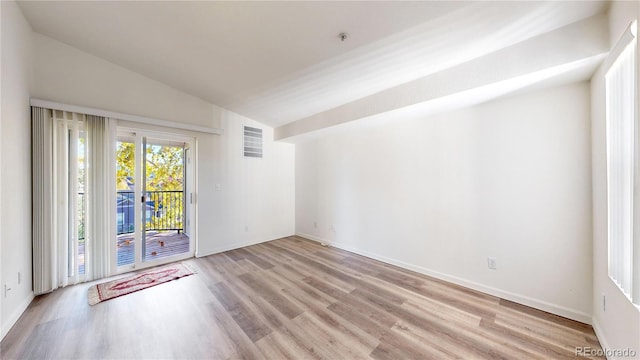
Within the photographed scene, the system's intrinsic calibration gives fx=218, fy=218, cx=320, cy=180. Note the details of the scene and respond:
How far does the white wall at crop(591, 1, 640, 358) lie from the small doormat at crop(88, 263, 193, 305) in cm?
423

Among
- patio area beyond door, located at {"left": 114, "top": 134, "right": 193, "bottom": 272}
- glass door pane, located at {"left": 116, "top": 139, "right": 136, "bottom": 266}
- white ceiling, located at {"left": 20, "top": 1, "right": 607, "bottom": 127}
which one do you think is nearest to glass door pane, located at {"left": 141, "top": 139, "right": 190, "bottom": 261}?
patio area beyond door, located at {"left": 114, "top": 134, "right": 193, "bottom": 272}

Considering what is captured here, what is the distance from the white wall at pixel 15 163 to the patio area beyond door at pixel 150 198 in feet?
2.85

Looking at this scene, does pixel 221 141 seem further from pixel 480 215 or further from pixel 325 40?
pixel 480 215

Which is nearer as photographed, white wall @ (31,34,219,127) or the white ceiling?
the white ceiling

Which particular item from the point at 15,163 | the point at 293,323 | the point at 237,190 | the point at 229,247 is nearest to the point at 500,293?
the point at 293,323

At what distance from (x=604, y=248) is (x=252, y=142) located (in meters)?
4.88

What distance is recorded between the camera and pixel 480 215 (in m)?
2.66

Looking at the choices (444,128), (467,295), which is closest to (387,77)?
(444,128)

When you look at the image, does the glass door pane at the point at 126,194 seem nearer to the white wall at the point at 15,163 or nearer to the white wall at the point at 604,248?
the white wall at the point at 15,163

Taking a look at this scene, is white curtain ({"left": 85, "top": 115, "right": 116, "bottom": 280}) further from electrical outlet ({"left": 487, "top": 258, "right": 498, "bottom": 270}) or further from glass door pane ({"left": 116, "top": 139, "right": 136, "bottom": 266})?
electrical outlet ({"left": 487, "top": 258, "right": 498, "bottom": 270})

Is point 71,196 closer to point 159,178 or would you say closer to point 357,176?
point 159,178

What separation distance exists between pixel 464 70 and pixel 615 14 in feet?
2.98

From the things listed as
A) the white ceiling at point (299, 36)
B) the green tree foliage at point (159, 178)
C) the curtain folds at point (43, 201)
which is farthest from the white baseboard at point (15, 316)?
the white ceiling at point (299, 36)

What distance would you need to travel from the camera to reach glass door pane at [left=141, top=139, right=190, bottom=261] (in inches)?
139
